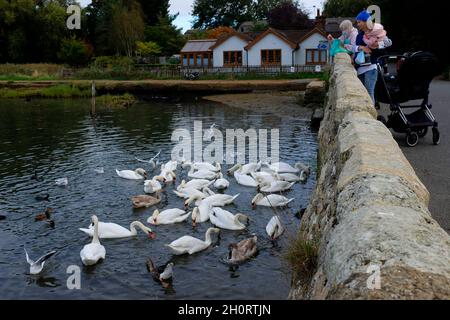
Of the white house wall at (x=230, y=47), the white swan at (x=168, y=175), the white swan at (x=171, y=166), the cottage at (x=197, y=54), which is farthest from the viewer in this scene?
the cottage at (x=197, y=54)

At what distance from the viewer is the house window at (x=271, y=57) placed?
5290 centimetres

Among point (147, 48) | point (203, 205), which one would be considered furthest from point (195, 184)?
point (147, 48)

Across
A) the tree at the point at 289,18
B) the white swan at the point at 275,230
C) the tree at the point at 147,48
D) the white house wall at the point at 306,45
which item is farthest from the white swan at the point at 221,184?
the tree at the point at 289,18

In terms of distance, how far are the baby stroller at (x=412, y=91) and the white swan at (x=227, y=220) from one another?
362 cm

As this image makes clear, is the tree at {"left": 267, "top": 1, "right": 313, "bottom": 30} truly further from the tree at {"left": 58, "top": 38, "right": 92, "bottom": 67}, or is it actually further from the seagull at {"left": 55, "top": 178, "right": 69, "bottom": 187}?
the seagull at {"left": 55, "top": 178, "right": 69, "bottom": 187}

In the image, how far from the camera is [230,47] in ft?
180

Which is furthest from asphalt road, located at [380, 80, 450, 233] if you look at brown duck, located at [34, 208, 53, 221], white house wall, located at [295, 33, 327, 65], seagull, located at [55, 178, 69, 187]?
white house wall, located at [295, 33, 327, 65]

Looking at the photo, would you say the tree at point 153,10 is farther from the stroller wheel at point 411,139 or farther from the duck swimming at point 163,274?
the duck swimming at point 163,274

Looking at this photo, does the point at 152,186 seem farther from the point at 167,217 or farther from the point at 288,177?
the point at 288,177

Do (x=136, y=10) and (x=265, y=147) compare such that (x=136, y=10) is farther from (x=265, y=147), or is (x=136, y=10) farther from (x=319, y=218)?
(x=319, y=218)

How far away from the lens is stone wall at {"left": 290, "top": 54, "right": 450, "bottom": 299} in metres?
2.31

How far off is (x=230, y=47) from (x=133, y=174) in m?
43.6

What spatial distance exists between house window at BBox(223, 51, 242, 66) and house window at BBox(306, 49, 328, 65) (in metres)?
7.61
